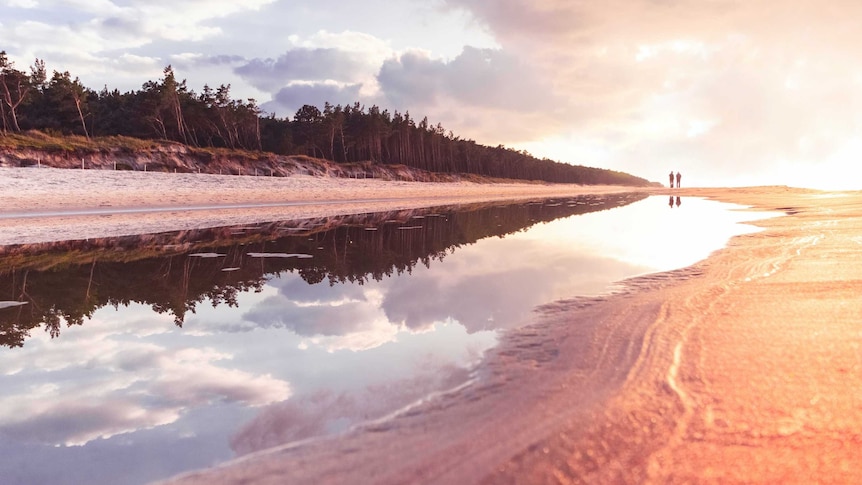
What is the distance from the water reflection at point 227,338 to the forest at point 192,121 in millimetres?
51264

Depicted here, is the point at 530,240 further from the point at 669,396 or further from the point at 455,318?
the point at 669,396

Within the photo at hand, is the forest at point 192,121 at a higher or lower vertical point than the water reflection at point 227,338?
higher

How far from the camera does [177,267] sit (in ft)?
25.0

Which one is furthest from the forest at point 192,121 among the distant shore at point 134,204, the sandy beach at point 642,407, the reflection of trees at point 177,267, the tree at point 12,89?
the sandy beach at point 642,407

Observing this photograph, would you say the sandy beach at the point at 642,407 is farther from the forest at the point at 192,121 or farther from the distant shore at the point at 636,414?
the forest at the point at 192,121

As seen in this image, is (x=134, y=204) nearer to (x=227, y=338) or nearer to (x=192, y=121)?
(x=227, y=338)

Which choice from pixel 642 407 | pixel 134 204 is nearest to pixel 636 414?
pixel 642 407

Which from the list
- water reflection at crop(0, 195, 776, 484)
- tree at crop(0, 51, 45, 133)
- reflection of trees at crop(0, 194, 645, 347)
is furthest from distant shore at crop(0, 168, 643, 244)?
tree at crop(0, 51, 45, 133)

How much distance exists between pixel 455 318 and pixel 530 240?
290 inches

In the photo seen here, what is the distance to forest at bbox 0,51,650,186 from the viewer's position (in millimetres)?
53919

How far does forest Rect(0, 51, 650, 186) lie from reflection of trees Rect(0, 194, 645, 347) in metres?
47.4

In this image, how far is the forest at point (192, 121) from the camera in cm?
5392

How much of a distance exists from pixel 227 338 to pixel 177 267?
13.2 feet

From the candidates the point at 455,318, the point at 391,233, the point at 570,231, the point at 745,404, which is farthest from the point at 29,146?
the point at 745,404
